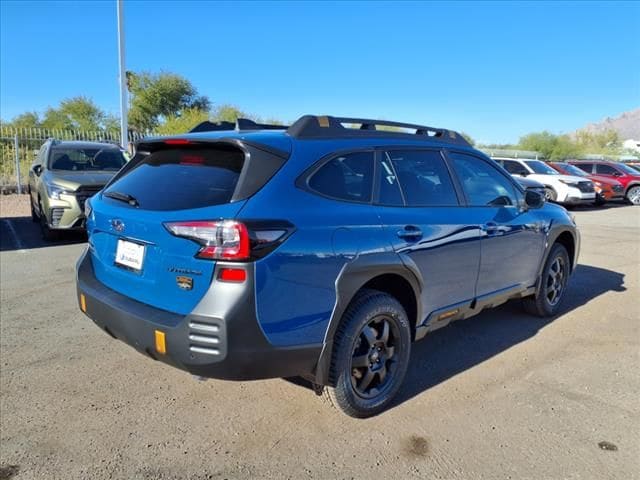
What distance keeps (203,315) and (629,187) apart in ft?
73.4

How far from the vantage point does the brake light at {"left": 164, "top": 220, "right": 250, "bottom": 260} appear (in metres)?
2.44

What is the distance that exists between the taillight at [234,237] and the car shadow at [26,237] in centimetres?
704

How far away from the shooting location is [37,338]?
4.32 meters

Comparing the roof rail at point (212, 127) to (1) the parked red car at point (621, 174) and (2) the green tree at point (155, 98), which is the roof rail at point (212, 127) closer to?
(1) the parked red car at point (621, 174)

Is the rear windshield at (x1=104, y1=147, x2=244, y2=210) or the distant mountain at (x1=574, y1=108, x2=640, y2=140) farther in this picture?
the distant mountain at (x1=574, y1=108, x2=640, y2=140)

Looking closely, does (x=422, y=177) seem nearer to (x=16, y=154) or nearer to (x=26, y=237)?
(x=26, y=237)

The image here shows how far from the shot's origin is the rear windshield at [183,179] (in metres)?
2.69

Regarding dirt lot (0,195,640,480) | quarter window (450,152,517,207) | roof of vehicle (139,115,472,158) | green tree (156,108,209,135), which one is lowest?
dirt lot (0,195,640,480)

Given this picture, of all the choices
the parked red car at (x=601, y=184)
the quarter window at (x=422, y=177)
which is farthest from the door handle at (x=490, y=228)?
the parked red car at (x=601, y=184)

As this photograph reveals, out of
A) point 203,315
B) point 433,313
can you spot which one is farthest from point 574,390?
point 203,315

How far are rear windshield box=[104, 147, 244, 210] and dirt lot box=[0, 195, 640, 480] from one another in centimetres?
136

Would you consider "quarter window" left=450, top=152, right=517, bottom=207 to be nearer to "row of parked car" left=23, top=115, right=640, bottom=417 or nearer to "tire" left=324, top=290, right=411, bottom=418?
"row of parked car" left=23, top=115, right=640, bottom=417

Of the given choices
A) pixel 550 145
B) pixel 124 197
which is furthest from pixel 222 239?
pixel 550 145

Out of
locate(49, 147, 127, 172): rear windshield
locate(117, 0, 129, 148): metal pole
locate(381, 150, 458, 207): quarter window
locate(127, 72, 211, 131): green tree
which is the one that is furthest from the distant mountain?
locate(381, 150, 458, 207): quarter window
